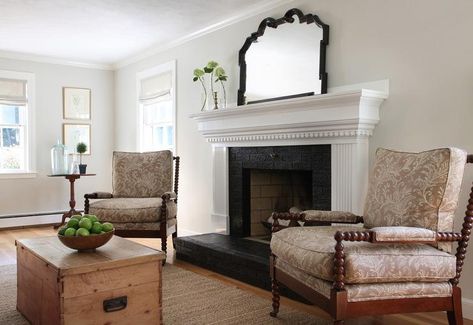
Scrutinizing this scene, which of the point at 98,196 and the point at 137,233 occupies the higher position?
the point at 98,196

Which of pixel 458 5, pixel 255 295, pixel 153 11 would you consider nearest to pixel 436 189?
pixel 458 5

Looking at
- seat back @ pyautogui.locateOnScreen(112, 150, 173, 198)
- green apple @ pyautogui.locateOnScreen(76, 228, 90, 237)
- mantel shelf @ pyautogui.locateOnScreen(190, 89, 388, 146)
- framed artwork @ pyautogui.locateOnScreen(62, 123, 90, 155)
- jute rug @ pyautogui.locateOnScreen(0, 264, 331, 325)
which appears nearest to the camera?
green apple @ pyautogui.locateOnScreen(76, 228, 90, 237)

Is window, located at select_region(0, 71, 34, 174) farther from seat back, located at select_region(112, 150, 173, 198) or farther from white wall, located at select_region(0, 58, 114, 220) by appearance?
seat back, located at select_region(112, 150, 173, 198)

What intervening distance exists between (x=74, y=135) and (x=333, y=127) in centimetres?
420

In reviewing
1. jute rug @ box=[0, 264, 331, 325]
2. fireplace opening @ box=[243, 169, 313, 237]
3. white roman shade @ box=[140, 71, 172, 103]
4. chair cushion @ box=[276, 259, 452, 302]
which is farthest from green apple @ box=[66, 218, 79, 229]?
white roman shade @ box=[140, 71, 172, 103]

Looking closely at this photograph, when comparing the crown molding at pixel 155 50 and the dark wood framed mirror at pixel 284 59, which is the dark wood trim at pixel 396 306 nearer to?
the dark wood framed mirror at pixel 284 59

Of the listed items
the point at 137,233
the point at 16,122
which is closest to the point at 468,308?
the point at 137,233

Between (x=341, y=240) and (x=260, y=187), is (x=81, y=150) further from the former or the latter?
(x=341, y=240)

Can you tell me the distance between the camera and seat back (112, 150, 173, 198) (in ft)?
14.0

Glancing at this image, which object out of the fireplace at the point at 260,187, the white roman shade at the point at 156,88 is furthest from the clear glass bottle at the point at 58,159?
the fireplace at the point at 260,187

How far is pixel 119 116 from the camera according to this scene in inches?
248

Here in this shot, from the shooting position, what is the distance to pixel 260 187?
4055 mm

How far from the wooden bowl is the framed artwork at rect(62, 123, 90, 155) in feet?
13.4

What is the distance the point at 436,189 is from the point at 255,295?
4.53 ft
